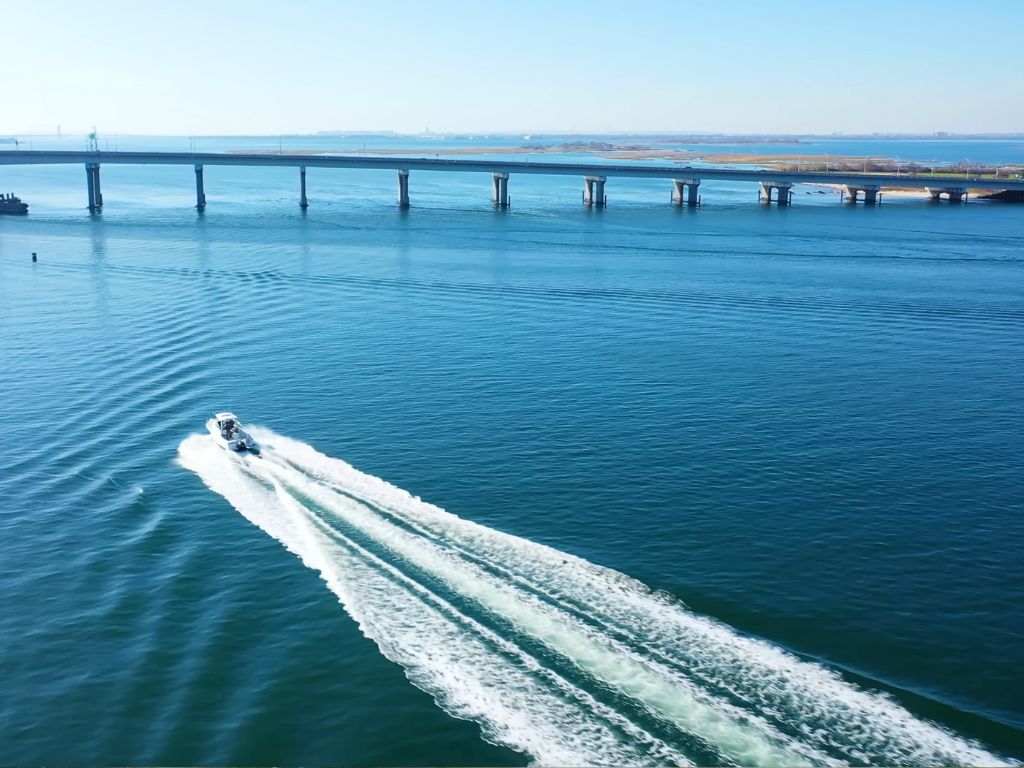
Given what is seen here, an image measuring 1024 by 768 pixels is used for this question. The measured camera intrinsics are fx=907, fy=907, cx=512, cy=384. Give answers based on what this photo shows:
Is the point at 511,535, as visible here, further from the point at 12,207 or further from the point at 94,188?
the point at 12,207

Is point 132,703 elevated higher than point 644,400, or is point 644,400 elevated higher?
point 644,400

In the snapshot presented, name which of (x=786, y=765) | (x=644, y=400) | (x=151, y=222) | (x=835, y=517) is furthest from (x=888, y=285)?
(x=151, y=222)

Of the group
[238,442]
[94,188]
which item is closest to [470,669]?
[238,442]

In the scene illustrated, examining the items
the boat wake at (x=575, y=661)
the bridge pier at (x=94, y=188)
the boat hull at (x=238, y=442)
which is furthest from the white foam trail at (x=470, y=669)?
the bridge pier at (x=94, y=188)

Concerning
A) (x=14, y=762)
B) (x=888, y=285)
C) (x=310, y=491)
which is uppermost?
(x=888, y=285)

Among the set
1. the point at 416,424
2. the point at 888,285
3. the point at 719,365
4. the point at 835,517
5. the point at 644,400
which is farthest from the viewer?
the point at 888,285

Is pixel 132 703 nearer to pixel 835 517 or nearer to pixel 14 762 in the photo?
pixel 14 762
